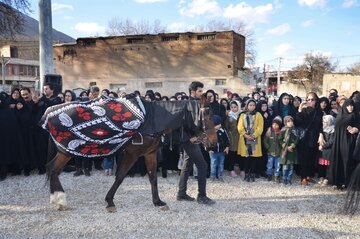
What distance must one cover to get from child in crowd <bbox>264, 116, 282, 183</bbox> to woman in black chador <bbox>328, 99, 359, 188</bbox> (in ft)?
3.15

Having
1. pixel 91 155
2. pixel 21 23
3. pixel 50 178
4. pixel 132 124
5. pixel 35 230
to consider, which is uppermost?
pixel 21 23

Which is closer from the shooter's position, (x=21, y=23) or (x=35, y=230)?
(x=35, y=230)

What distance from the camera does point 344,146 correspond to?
5.73m

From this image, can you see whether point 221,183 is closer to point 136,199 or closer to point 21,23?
point 136,199

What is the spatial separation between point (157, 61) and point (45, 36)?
17571mm

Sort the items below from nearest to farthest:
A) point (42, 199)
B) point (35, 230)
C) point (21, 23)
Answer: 1. point (35, 230)
2. point (42, 199)
3. point (21, 23)

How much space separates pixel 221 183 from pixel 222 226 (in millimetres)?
2053

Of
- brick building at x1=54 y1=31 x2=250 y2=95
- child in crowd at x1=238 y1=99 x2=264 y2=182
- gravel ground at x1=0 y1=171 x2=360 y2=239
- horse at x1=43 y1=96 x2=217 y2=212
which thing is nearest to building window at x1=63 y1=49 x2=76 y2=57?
brick building at x1=54 y1=31 x2=250 y2=95

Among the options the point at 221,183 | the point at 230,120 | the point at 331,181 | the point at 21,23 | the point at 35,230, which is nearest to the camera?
the point at 35,230

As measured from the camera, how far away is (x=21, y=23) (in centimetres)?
1321

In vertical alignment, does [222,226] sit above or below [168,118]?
below

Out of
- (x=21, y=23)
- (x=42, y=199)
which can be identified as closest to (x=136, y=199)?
(x=42, y=199)

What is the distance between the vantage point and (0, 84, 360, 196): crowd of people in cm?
588

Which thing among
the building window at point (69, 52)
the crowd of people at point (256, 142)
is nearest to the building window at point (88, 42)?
the building window at point (69, 52)
